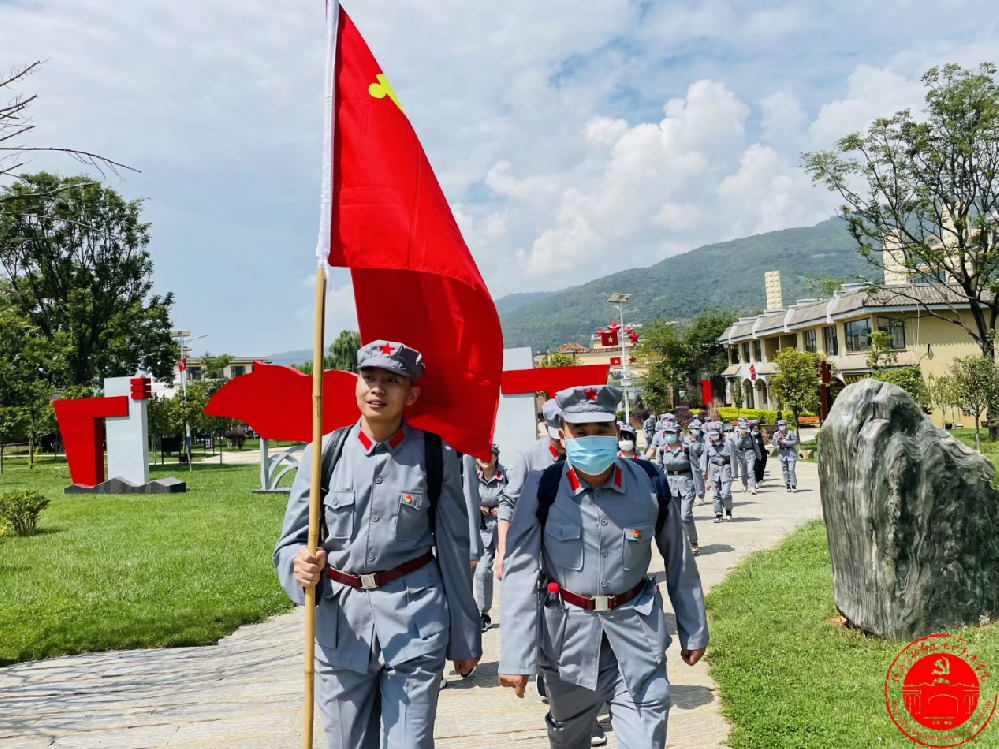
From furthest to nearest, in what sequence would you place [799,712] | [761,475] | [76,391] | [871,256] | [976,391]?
[76,391] → [871,256] → [976,391] → [761,475] → [799,712]

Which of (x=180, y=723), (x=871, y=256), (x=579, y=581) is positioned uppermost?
(x=871, y=256)

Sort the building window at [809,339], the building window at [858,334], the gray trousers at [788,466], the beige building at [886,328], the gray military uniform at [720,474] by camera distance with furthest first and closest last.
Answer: the building window at [809,339] < the building window at [858,334] < the beige building at [886,328] < the gray trousers at [788,466] < the gray military uniform at [720,474]

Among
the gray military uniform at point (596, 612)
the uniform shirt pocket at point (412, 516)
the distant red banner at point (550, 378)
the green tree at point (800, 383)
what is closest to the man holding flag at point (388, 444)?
the uniform shirt pocket at point (412, 516)

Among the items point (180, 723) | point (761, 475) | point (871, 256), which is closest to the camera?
point (180, 723)

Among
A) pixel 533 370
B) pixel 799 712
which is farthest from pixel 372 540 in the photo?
pixel 533 370

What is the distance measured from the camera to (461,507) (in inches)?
134

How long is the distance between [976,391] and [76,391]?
1383 inches

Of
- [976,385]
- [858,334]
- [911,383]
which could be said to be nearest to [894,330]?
[858,334]

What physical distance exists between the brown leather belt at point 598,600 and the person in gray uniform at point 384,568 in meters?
0.40

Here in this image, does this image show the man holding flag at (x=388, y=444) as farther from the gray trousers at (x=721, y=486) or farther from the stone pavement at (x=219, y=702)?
the gray trousers at (x=721, y=486)

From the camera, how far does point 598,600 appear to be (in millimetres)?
3383

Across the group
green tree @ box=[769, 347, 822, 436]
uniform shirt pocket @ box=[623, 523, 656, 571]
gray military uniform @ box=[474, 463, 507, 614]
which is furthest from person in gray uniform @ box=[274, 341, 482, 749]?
green tree @ box=[769, 347, 822, 436]

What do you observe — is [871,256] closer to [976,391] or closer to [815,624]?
[976,391]

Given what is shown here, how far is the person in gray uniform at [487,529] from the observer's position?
23.3 feet
